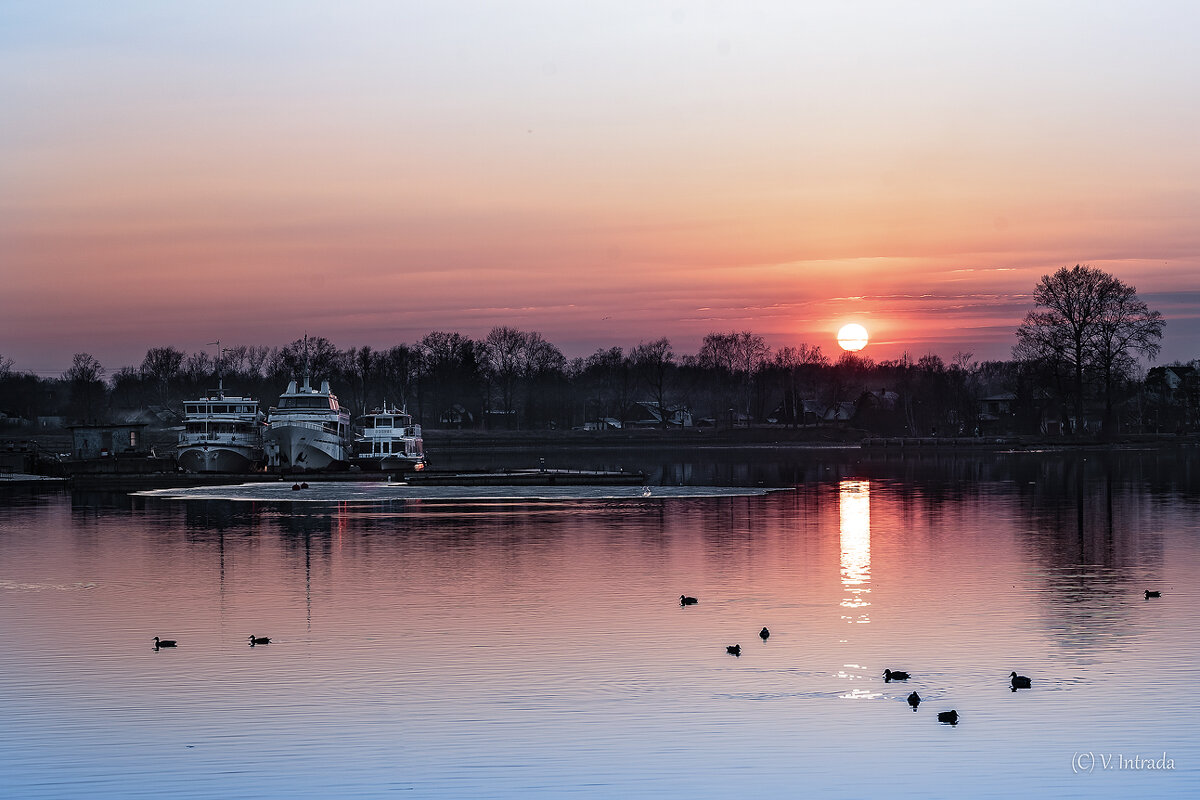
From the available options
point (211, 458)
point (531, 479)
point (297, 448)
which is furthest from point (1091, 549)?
point (211, 458)

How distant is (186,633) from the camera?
99.1 feet

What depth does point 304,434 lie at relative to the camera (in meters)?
99.8

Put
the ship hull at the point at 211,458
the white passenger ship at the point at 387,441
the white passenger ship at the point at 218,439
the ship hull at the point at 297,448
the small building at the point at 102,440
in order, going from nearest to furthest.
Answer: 1. the ship hull at the point at 297,448
2. the ship hull at the point at 211,458
3. the white passenger ship at the point at 218,439
4. the white passenger ship at the point at 387,441
5. the small building at the point at 102,440

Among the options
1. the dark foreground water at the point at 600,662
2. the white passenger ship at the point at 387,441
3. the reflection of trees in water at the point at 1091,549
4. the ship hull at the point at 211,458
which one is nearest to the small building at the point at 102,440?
the ship hull at the point at 211,458

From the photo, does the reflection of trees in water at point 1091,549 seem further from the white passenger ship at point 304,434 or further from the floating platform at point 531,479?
the white passenger ship at point 304,434

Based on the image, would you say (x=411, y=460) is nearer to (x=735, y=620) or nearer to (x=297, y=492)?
(x=297, y=492)

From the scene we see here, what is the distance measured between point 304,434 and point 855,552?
63.0m

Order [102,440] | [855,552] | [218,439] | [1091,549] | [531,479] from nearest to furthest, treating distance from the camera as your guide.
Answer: [855,552] → [1091,549] → [531,479] → [218,439] → [102,440]

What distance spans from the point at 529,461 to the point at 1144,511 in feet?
263

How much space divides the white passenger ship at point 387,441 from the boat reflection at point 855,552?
39.0 metres

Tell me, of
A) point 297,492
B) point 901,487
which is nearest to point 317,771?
point 297,492

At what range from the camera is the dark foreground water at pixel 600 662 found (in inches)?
749

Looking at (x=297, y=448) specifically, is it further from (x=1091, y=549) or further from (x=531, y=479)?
(x=1091, y=549)

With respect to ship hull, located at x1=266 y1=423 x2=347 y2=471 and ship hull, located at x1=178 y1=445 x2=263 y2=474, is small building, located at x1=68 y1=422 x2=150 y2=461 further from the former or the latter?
ship hull, located at x1=266 y1=423 x2=347 y2=471
